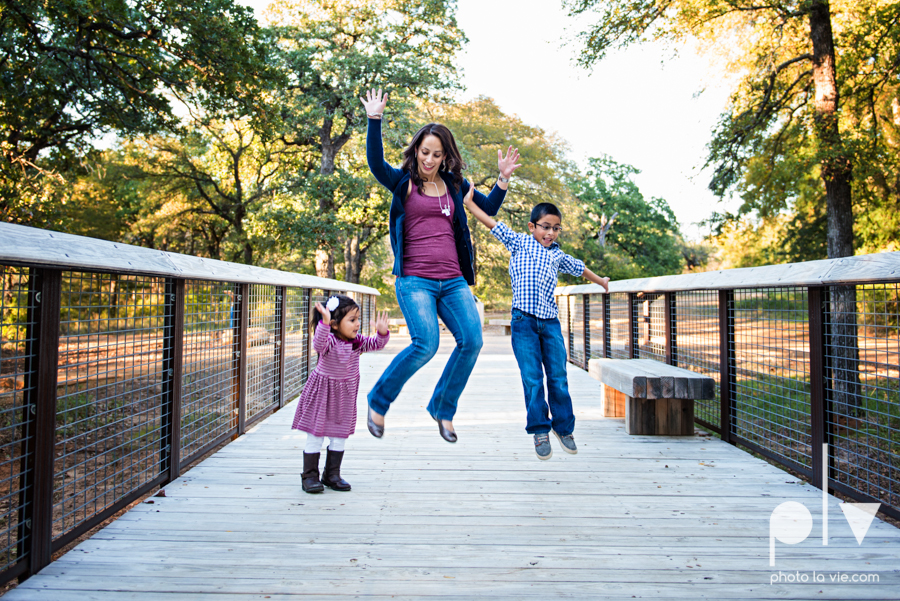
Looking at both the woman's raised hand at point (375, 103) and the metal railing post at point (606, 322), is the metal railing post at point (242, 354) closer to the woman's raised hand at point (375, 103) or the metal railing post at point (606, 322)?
the woman's raised hand at point (375, 103)

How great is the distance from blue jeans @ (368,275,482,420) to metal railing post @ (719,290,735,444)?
91.7 inches

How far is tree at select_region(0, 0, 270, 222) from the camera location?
7297mm

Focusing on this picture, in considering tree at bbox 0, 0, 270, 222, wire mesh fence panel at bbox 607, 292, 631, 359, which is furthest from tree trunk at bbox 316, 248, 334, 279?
wire mesh fence panel at bbox 607, 292, 631, 359

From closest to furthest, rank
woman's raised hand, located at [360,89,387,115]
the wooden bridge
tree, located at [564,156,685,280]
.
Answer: the wooden bridge → woman's raised hand, located at [360,89,387,115] → tree, located at [564,156,685,280]

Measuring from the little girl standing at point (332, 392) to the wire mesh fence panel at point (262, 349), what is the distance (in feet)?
5.76

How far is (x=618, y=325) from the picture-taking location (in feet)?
24.0

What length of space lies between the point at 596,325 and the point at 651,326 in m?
2.41

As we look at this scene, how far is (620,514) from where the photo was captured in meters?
3.03

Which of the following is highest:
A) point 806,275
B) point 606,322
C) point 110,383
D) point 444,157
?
point 444,157

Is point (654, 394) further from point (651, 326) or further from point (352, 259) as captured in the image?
point (352, 259)

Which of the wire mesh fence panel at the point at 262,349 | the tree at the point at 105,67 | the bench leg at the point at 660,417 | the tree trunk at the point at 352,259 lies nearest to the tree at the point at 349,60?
the tree trunk at the point at 352,259

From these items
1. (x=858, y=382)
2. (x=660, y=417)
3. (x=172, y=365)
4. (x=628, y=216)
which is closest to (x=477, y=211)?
(x=172, y=365)

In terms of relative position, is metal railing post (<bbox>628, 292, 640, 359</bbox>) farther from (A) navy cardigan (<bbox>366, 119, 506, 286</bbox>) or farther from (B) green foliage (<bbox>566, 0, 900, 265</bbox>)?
(A) navy cardigan (<bbox>366, 119, 506, 286</bbox>)

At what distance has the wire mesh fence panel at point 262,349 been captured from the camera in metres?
5.25
